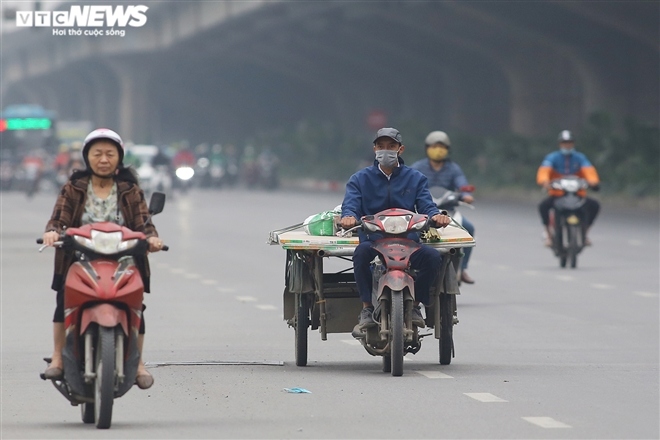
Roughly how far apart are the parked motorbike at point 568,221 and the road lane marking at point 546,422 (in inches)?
533

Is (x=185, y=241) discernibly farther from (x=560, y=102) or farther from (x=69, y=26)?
(x=560, y=102)

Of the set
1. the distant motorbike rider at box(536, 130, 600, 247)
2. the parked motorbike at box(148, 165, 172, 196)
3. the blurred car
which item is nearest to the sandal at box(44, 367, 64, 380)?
the distant motorbike rider at box(536, 130, 600, 247)

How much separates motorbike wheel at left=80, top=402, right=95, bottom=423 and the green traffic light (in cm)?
6677

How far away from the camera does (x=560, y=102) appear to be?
188 feet

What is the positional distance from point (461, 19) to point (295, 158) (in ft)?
72.7

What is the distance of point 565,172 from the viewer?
898 inches

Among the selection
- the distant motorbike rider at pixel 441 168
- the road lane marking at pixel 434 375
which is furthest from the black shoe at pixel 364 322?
the distant motorbike rider at pixel 441 168

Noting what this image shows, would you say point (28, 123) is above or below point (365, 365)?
above

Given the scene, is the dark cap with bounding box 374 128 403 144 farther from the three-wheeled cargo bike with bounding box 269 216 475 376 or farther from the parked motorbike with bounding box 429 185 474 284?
the parked motorbike with bounding box 429 185 474 284

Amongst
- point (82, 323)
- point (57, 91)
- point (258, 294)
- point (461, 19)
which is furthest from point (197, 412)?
point (57, 91)

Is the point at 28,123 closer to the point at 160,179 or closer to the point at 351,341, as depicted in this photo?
the point at 160,179

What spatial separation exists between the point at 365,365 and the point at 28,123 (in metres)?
65.9

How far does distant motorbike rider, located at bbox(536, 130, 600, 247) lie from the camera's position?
2247 centimetres

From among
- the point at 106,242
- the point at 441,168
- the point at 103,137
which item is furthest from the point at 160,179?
the point at 106,242
